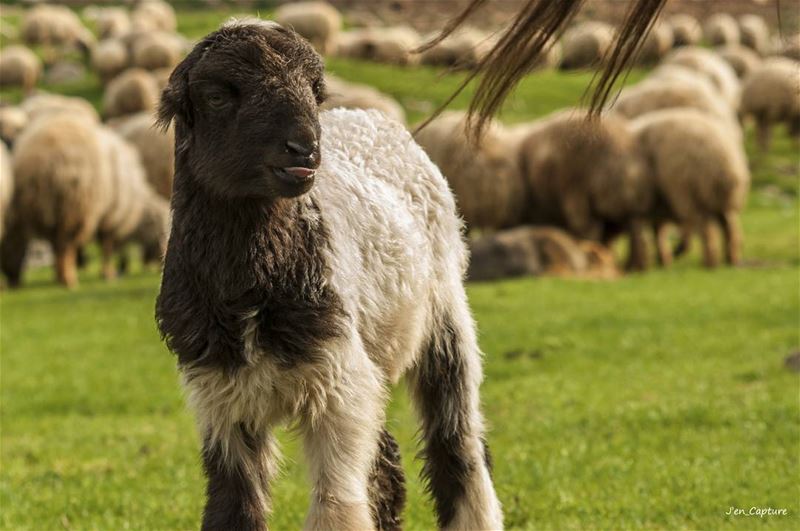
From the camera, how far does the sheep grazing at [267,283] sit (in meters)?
4.27

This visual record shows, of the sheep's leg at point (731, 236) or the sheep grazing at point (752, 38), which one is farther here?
the sheep grazing at point (752, 38)

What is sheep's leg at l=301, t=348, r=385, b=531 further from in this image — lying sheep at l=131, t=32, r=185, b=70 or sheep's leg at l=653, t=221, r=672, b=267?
lying sheep at l=131, t=32, r=185, b=70

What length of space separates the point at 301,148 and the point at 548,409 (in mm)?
6282

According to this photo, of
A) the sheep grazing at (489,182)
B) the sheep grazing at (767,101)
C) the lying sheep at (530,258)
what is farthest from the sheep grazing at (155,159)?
the sheep grazing at (767,101)

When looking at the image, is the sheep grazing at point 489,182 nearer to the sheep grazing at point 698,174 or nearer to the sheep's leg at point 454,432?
the sheep grazing at point 698,174

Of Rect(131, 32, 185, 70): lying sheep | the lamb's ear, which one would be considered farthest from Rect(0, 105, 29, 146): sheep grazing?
the lamb's ear

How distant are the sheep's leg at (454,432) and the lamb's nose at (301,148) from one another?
1.58 metres

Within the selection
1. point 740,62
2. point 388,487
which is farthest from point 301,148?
point 740,62

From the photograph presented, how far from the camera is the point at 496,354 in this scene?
12680 millimetres

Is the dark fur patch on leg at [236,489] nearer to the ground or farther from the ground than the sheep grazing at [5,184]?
farther from the ground

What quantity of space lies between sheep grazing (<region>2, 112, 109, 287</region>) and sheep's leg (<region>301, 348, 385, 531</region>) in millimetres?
17005

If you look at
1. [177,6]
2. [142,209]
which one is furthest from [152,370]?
A: [177,6]

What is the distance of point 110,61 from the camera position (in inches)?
1677

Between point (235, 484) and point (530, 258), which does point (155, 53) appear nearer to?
point (530, 258)
